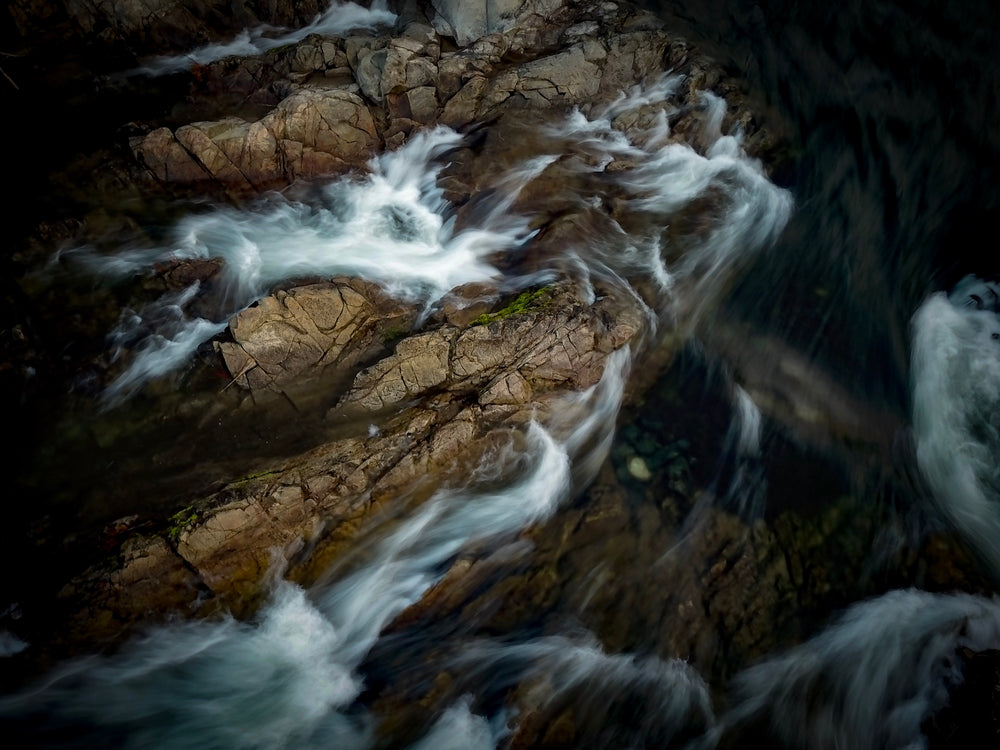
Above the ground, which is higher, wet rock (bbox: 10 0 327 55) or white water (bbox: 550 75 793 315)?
wet rock (bbox: 10 0 327 55)

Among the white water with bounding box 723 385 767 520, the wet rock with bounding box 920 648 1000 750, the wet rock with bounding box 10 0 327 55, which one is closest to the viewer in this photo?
the wet rock with bounding box 920 648 1000 750

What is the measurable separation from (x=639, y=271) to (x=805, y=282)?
8.13 ft

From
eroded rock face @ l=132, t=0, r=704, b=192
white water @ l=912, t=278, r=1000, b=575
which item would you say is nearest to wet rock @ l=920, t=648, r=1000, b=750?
white water @ l=912, t=278, r=1000, b=575

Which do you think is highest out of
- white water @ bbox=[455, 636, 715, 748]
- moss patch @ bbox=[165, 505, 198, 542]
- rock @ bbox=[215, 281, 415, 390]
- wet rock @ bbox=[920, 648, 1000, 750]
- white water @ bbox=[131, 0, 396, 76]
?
white water @ bbox=[131, 0, 396, 76]

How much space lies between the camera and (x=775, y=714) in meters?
6.02

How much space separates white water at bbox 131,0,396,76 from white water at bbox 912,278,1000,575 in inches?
482

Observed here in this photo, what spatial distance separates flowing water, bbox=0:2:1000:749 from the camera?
6152 mm

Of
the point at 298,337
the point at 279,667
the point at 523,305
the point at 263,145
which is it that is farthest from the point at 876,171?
the point at 279,667

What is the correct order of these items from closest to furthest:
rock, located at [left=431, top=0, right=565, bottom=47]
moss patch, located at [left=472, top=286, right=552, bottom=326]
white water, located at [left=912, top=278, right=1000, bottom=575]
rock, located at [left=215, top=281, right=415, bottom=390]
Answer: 1. white water, located at [left=912, top=278, right=1000, bottom=575]
2. rock, located at [left=215, top=281, right=415, bottom=390]
3. moss patch, located at [left=472, top=286, right=552, bottom=326]
4. rock, located at [left=431, top=0, right=565, bottom=47]

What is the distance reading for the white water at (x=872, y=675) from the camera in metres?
5.90

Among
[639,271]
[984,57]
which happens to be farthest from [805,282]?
[984,57]

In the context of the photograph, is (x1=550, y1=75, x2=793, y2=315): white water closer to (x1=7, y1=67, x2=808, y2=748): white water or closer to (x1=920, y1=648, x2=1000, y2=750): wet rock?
(x1=7, y1=67, x2=808, y2=748): white water

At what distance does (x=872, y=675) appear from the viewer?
243 inches

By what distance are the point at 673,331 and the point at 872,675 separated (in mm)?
4780
